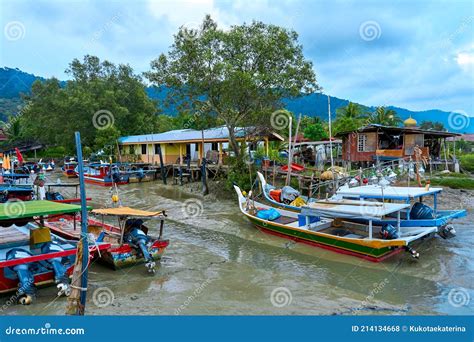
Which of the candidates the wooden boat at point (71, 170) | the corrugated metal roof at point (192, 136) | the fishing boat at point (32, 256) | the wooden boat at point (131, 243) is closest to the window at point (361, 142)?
the corrugated metal roof at point (192, 136)

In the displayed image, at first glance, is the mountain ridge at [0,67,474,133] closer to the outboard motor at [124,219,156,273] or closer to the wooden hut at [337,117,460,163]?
the wooden hut at [337,117,460,163]

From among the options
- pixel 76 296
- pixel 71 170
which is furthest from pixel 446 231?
pixel 71 170

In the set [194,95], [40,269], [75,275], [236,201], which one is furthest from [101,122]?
[75,275]

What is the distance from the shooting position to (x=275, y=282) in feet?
32.4

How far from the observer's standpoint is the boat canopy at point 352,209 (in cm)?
1102

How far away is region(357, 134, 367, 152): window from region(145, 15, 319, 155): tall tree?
675cm

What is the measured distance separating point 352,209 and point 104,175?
24.7 m

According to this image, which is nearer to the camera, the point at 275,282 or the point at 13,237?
the point at 275,282

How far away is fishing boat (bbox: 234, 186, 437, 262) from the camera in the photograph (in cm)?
1103

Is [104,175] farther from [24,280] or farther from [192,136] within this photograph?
[24,280]

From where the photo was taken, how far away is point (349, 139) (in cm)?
2686

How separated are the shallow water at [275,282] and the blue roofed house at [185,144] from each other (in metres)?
11.7
